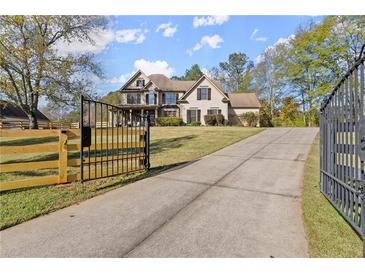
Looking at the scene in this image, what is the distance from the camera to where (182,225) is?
346cm

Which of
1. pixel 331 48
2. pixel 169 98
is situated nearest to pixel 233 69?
pixel 169 98

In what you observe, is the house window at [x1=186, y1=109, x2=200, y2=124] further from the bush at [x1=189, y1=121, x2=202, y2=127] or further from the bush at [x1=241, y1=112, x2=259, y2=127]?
the bush at [x1=241, y1=112, x2=259, y2=127]

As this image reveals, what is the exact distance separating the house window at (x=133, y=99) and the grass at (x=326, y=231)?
102 ft

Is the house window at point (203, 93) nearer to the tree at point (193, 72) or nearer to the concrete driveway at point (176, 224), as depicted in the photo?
the concrete driveway at point (176, 224)

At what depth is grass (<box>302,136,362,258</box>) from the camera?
2.72 m

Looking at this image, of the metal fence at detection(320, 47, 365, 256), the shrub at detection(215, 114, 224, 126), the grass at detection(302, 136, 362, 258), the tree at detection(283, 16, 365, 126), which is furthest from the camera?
the shrub at detection(215, 114, 224, 126)

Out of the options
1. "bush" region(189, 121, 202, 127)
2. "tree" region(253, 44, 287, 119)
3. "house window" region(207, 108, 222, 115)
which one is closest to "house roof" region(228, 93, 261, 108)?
"tree" region(253, 44, 287, 119)

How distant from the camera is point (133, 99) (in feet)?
112

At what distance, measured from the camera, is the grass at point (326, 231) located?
272 cm

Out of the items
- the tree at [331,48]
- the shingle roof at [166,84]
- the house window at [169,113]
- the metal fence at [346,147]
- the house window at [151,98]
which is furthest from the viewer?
the shingle roof at [166,84]

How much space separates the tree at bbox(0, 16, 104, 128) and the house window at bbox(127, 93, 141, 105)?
629 inches

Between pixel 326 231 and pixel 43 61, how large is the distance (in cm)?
1436

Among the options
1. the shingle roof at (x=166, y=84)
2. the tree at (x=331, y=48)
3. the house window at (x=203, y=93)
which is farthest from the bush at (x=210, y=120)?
the tree at (x=331, y=48)

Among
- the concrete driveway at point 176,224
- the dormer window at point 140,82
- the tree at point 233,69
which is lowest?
the concrete driveway at point 176,224
